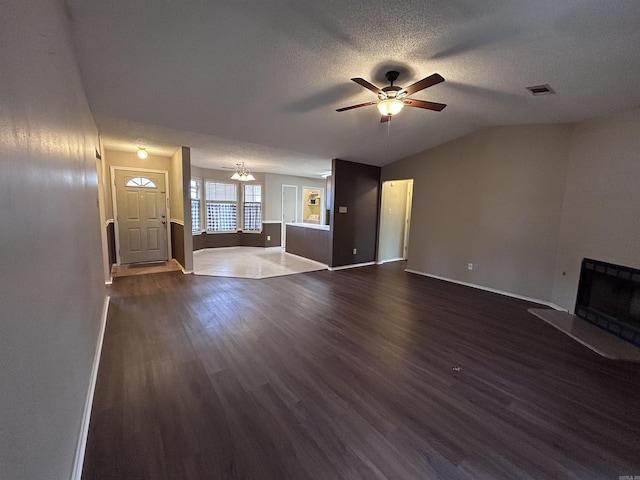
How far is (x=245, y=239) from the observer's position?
8.66 meters

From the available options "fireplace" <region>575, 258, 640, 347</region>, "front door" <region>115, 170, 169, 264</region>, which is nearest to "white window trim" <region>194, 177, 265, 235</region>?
"front door" <region>115, 170, 169, 264</region>

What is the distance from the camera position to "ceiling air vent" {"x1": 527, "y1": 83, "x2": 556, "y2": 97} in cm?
292

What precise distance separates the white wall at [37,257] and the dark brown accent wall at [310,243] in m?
4.95

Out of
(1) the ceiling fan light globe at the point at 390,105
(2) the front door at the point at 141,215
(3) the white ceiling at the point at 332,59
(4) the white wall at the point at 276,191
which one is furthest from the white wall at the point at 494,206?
(2) the front door at the point at 141,215

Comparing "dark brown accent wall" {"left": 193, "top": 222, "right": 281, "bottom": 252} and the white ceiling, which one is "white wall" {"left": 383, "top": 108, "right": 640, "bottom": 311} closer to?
the white ceiling

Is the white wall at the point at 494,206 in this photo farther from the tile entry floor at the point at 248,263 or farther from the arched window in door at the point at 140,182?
the arched window in door at the point at 140,182

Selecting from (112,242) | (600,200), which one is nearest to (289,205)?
(112,242)

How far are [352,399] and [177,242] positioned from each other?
535cm

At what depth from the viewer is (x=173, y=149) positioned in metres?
5.37

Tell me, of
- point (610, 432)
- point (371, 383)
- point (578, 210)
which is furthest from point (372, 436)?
point (578, 210)

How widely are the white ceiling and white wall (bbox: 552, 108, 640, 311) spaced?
305mm

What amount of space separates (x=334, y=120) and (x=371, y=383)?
11.5 feet

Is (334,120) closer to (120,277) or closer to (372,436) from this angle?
(372,436)

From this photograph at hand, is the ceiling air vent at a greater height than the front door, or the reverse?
the ceiling air vent
